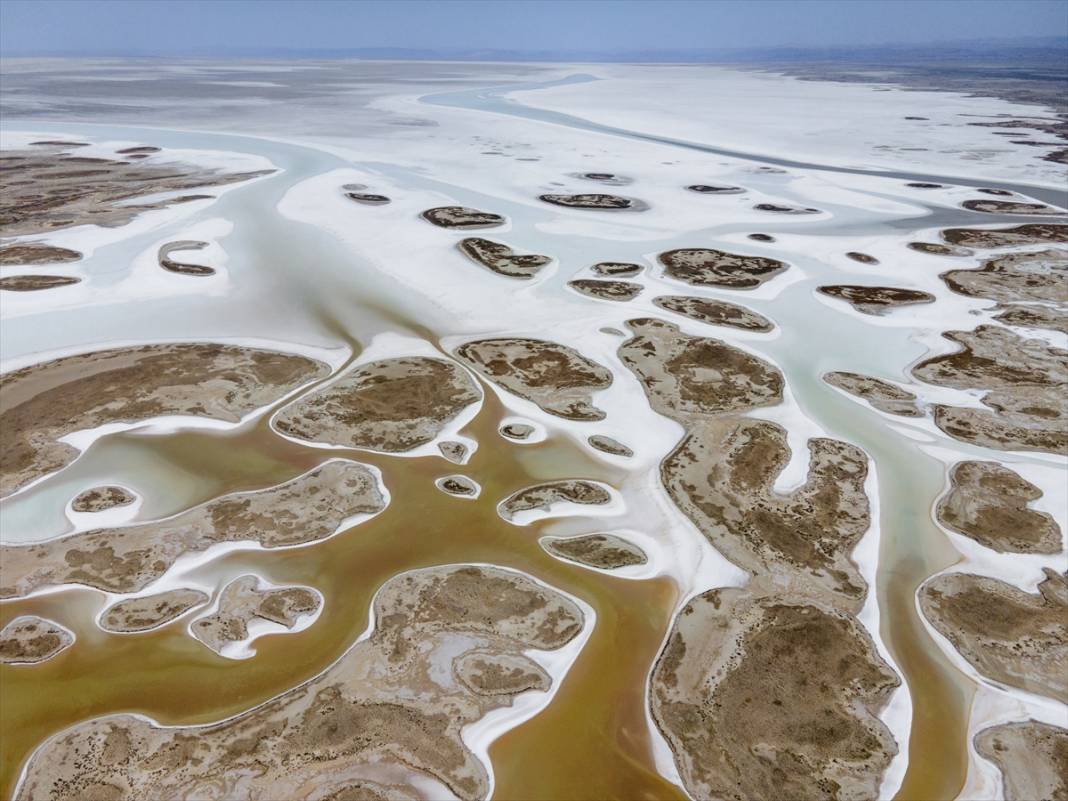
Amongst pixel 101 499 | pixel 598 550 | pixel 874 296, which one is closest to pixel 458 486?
pixel 598 550

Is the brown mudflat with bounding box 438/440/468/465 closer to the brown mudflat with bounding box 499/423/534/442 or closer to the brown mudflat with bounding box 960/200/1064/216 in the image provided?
the brown mudflat with bounding box 499/423/534/442

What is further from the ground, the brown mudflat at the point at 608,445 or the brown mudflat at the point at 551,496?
the brown mudflat at the point at 608,445

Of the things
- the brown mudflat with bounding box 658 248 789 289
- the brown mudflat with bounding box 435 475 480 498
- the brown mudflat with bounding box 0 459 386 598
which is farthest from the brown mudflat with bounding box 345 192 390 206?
the brown mudflat with bounding box 435 475 480 498

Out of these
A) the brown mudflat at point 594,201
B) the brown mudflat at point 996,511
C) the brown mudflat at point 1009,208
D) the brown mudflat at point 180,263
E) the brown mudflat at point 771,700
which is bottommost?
the brown mudflat at point 771,700

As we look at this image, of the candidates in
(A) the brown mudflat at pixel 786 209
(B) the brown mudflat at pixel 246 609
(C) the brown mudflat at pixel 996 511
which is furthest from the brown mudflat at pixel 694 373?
(A) the brown mudflat at pixel 786 209

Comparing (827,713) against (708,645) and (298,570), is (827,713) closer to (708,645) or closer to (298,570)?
(708,645)

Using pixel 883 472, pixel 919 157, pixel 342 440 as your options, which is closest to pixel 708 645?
pixel 883 472

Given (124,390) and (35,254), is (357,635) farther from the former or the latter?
(35,254)

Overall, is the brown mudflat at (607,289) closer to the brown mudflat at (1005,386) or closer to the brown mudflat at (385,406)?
the brown mudflat at (385,406)
